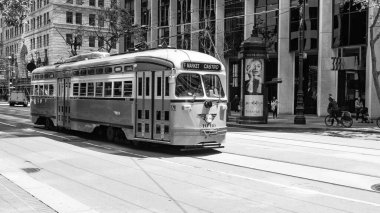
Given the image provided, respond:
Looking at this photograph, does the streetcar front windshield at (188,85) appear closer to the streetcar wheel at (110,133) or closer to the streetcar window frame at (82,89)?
the streetcar wheel at (110,133)

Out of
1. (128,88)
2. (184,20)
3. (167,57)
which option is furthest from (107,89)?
(184,20)

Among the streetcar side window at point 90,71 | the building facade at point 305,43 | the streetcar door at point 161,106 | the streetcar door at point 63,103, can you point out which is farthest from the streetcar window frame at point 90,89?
the building facade at point 305,43

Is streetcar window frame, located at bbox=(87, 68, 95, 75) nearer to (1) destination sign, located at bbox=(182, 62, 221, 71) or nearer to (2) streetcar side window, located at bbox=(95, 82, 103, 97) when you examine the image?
(2) streetcar side window, located at bbox=(95, 82, 103, 97)

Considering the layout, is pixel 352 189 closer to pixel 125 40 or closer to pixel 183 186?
pixel 183 186

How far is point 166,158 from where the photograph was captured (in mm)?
13383

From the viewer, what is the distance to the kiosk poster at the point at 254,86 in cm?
2848

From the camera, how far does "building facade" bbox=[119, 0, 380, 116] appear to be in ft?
114

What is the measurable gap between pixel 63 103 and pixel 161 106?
328 inches

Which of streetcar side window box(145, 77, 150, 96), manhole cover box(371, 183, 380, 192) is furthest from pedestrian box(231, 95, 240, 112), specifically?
manhole cover box(371, 183, 380, 192)

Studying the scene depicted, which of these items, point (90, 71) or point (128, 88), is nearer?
point (128, 88)

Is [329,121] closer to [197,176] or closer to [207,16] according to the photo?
[197,176]

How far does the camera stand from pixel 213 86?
14.6m

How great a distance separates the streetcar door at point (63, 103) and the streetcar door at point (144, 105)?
20.9ft

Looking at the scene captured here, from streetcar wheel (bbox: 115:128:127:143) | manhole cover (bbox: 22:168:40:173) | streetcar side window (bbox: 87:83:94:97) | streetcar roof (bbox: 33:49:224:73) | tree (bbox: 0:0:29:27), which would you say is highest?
tree (bbox: 0:0:29:27)
